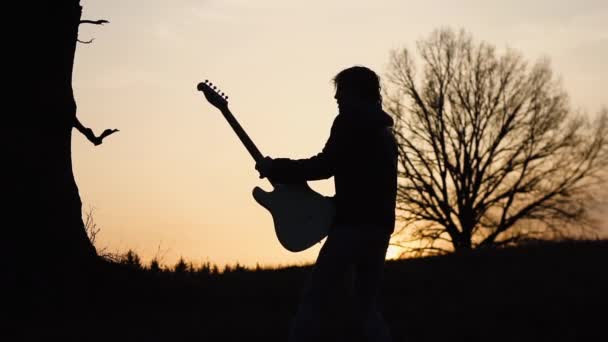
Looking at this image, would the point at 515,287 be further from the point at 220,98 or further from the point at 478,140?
the point at 478,140

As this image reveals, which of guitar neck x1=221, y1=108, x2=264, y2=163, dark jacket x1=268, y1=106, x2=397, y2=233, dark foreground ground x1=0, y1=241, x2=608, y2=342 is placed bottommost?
dark foreground ground x1=0, y1=241, x2=608, y2=342

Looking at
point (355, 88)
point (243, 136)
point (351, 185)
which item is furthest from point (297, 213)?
point (355, 88)

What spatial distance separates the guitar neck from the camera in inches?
228

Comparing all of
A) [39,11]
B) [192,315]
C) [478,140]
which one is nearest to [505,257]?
[192,315]

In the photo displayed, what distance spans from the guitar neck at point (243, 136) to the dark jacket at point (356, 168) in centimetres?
47

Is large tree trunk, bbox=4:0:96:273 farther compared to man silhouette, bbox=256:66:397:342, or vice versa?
large tree trunk, bbox=4:0:96:273

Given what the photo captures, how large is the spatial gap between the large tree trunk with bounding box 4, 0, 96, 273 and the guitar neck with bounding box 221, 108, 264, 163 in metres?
3.25

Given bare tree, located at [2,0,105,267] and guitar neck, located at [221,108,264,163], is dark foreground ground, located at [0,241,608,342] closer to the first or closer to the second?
bare tree, located at [2,0,105,267]

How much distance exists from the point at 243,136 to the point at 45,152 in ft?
11.8

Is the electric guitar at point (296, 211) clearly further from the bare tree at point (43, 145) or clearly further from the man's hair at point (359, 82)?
the bare tree at point (43, 145)

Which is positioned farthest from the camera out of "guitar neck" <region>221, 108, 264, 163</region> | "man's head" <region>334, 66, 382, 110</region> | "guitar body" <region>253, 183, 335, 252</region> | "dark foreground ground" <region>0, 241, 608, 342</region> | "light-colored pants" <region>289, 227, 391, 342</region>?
"dark foreground ground" <region>0, 241, 608, 342</region>

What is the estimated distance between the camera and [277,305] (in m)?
9.76

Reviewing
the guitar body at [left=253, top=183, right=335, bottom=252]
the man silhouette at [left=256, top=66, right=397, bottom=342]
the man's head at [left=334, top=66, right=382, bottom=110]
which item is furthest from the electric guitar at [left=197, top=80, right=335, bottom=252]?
the man's head at [left=334, top=66, right=382, bottom=110]

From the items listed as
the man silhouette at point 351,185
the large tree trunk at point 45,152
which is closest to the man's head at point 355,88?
the man silhouette at point 351,185
